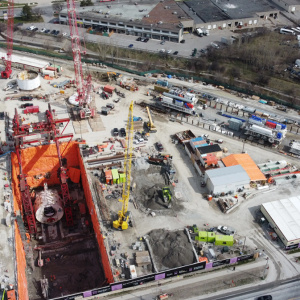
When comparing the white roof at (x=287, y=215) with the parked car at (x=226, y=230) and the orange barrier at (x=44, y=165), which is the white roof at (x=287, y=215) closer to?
the parked car at (x=226, y=230)

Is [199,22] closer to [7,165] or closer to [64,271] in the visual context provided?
[7,165]

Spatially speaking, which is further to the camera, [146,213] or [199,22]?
[199,22]

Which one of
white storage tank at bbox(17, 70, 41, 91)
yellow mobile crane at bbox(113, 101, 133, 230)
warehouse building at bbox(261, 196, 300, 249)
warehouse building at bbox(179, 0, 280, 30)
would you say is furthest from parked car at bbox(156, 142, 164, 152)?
warehouse building at bbox(179, 0, 280, 30)

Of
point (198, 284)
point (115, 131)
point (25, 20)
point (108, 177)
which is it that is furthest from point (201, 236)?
point (25, 20)

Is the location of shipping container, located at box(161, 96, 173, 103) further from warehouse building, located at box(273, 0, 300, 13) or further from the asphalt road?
warehouse building, located at box(273, 0, 300, 13)

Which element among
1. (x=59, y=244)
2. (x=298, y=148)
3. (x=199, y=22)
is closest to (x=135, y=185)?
(x=59, y=244)

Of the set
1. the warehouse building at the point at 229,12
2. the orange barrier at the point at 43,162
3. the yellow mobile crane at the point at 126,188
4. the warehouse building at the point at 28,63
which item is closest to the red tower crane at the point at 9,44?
the warehouse building at the point at 28,63
